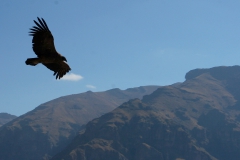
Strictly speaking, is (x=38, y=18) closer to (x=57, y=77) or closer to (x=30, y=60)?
(x=30, y=60)

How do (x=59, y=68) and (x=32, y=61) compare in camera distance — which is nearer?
(x=32, y=61)

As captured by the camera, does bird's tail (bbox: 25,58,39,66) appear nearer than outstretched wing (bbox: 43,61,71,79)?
Yes

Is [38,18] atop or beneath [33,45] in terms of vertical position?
atop

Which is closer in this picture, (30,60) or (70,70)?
(30,60)

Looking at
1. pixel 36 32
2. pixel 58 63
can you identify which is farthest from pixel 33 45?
pixel 58 63

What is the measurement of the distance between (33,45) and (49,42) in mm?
722

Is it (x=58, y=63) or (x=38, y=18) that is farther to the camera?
(x=58, y=63)

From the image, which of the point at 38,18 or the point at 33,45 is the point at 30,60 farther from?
the point at 38,18

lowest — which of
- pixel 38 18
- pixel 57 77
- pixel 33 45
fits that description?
pixel 57 77

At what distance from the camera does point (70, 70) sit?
17609mm

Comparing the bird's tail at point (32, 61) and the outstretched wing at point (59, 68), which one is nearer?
the bird's tail at point (32, 61)

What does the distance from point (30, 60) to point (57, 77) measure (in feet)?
7.39

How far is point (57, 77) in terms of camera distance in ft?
57.5

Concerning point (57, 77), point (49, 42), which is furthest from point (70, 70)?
point (49, 42)
